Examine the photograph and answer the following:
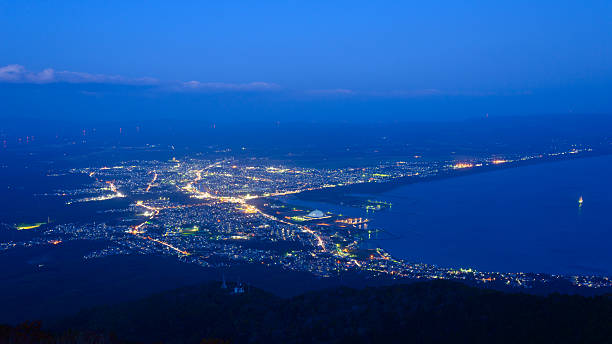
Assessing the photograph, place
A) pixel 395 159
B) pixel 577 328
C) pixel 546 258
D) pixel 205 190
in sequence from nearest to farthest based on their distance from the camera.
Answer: pixel 577 328 < pixel 546 258 < pixel 205 190 < pixel 395 159

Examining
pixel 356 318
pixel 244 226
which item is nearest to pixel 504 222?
pixel 244 226

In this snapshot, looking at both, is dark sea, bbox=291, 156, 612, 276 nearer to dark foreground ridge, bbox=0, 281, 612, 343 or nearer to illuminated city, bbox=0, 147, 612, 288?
illuminated city, bbox=0, 147, 612, 288

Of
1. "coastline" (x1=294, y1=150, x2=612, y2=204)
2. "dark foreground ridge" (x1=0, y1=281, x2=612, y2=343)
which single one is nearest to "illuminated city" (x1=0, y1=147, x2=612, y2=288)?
"coastline" (x1=294, y1=150, x2=612, y2=204)

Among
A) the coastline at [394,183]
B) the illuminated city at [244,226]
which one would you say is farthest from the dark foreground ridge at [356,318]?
the coastline at [394,183]

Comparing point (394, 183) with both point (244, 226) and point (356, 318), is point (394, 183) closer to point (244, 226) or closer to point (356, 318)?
point (244, 226)

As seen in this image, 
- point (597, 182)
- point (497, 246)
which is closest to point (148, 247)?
point (497, 246)

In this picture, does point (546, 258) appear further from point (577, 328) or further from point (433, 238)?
point (577, 328)
